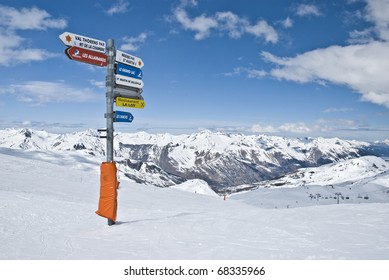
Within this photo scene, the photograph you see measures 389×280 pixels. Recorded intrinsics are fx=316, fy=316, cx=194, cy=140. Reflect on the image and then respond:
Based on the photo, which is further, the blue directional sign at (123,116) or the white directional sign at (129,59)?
the white directional sign at (129,59)

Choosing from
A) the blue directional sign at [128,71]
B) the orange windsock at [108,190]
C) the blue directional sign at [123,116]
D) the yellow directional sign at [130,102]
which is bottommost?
the orange windsock at [108,190]

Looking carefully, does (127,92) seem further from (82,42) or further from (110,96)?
(82,42)

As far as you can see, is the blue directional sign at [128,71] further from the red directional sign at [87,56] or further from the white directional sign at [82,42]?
the white directional sign at [82,42]

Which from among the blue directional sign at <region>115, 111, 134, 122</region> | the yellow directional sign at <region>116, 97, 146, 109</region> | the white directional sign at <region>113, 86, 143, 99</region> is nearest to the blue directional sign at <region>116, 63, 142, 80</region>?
the white directional sign at <region>113, 86, 143, 99</region>

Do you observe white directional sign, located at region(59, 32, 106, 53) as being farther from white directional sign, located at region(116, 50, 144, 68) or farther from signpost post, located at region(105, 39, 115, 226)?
white directional sign, located at region(116, 50, 144, 68)

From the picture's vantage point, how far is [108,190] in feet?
35.8

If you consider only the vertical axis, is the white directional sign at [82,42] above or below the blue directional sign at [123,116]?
above

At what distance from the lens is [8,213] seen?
11188mm

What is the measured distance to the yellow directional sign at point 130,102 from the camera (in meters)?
11.5

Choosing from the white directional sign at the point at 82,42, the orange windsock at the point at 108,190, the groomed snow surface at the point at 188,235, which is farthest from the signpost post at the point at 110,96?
the groomed snow surface at the point at 188,235

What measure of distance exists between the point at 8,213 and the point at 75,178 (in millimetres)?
20072

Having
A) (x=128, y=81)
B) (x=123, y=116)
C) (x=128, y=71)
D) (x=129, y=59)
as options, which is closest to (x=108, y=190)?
(x=123, y=116)

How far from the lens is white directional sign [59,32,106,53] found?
34.9 ft
